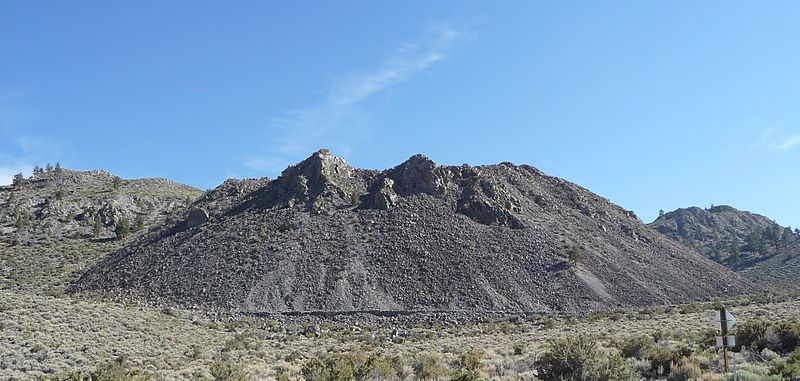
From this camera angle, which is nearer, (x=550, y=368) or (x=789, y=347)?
(x=550, y=368)

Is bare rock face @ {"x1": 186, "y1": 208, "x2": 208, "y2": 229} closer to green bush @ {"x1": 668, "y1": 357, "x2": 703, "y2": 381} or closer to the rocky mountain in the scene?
green bush @ {"x1": 668, "y1": 357, "x2": 703, "y2": 381}

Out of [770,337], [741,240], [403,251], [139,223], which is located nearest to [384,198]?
[403,251]

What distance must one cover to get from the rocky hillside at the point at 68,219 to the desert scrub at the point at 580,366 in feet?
187

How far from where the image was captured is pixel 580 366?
59.2 ft

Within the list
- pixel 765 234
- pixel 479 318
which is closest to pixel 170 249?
pixel 479 318

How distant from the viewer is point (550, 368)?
62.2 feet

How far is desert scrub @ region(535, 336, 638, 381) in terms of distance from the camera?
17.8m

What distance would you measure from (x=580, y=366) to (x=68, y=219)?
280ft

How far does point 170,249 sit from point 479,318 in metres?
38.0

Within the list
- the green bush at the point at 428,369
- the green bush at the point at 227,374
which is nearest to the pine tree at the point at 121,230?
the green bush at the point at 227,374

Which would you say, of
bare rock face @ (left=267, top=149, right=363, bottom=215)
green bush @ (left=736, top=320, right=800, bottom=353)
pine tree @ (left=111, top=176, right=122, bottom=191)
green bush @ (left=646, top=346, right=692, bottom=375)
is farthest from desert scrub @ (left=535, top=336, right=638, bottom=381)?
pine tree @ (left=111, top=176, right=122, bottom=191)

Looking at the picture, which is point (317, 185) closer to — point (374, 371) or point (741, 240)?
point (374, 371)

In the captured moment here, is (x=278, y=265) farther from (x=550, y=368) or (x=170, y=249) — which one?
(x=550, y=368)

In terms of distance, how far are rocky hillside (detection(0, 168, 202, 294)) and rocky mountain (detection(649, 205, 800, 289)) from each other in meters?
86.8
